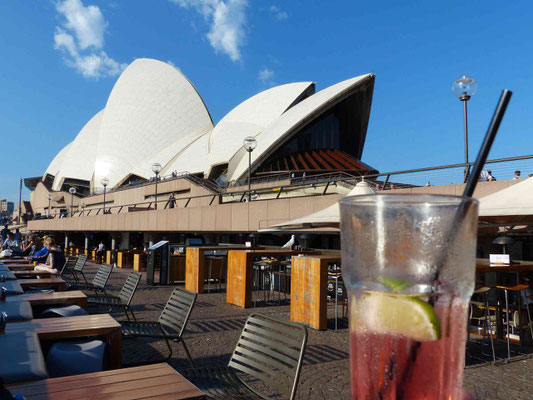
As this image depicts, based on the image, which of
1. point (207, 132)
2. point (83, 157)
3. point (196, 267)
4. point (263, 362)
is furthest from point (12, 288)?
point (83, 157)

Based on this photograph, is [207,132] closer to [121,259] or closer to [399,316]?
[121,259]

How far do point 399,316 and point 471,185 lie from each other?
226 millimetres

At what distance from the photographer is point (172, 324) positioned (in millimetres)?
4059

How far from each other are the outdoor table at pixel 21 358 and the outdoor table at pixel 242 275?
5.90m

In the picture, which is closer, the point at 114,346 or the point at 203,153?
the point at 114,346

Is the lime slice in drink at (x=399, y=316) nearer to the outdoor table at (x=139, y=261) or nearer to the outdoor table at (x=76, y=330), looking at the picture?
the outdoor table at (x=76, y=330)

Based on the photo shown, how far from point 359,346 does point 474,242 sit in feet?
0.81

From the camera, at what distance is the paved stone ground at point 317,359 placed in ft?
13.3

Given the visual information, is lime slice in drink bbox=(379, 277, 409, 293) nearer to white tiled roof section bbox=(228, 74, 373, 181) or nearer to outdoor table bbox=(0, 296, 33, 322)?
outdoor table bbox=(0, 296, 33, 322)

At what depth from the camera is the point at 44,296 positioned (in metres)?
4.21

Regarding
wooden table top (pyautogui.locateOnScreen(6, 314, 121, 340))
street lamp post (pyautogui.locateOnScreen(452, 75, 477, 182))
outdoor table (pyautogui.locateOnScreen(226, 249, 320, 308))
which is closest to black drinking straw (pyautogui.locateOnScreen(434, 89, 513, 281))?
wooden table top (pyautogui.locateOnScreen(6, 314, 121, 340))

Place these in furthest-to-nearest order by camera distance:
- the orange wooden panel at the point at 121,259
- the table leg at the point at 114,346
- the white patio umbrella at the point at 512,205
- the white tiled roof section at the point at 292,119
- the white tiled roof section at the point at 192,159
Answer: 1. the white tiled roof section at the point at 192,159
2. the white tiled roof section at the point at 292,119
3. the orange wooden panel at the point at 121,259
4. the white patio umbrella at the point at 512,205
5. the table leg at the point at 114,346

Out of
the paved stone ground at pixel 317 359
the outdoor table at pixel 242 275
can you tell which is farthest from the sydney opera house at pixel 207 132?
the paved stone ground at pixel 317 359

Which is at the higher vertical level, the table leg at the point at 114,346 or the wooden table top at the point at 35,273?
the wooden table top at the point at 35,273
